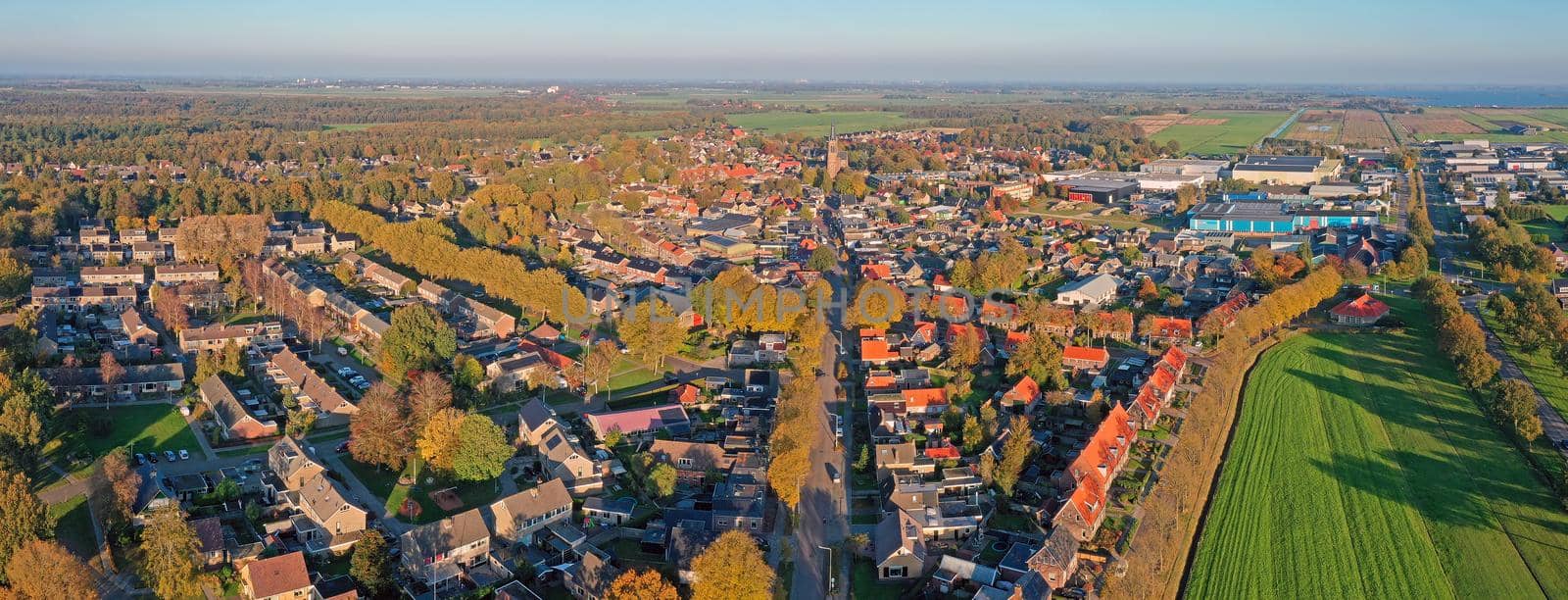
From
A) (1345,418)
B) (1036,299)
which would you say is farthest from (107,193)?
(1345,418)

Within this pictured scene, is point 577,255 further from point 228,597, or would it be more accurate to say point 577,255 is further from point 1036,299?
point 228,597

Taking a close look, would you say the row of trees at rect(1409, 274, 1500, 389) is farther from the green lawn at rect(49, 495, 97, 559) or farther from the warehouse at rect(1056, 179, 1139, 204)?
the green lawn at rect(49, 495, 97, 559)

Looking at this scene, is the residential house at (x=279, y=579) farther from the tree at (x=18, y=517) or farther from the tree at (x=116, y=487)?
the tree at (x=18, y=517)

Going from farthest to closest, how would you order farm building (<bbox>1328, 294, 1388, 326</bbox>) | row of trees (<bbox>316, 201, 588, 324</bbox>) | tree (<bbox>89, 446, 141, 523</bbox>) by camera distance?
row of trees (<bbox>316, 201, 588, 324</bbox>) → farm building (<bbox>1328, 294, 1388, 326</bbox>) → tree (<bbox>89, 446, 141, 523</bbox>)

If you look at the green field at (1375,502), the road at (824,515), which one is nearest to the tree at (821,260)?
the road at (824,515)

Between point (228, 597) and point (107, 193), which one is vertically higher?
point (107, 193)

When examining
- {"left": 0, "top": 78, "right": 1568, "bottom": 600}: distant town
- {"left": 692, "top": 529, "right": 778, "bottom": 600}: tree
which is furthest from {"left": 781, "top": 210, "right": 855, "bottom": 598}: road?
{"left": 692, "top": 529, "right": 778, "bottom": 600}: tree

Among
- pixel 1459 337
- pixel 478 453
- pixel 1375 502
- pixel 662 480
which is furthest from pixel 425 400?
pixel 1459 337
